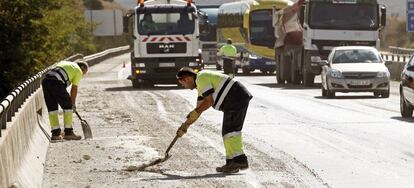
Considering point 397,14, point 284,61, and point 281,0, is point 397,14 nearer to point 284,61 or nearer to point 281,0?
point 281,0

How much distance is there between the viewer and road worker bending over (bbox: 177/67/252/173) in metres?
12.4

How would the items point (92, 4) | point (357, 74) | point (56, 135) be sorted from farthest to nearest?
1. point (92, 4)
2. point (357, 74)
3. point (56, 135)

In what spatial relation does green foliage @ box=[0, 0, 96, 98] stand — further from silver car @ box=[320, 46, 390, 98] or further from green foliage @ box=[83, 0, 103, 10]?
green foliage @ box=[83, 0, 103, 10]

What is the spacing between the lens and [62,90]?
17734 mm

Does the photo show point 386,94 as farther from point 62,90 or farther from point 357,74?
point 62,90

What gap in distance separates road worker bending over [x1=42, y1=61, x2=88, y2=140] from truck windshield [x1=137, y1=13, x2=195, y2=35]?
18.9m

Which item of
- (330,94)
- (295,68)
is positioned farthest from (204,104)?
(295,68)

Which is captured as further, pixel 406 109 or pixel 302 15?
pixel 302 15

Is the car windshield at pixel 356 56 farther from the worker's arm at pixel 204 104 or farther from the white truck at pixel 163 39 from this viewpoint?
the worker's arm at pixel 204 104

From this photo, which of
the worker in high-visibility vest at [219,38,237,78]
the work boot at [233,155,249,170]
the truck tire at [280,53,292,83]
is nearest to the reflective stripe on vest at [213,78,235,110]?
the work boot at [233,155,249,170]

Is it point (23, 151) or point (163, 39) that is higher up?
point (23, 151)

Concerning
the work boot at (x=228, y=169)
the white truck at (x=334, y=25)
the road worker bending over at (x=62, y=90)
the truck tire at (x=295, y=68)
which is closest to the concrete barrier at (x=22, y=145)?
the road worker bending over at (x=62, y=90)

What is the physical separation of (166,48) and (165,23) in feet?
2.87

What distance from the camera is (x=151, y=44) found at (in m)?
37.0
